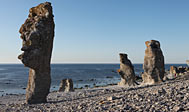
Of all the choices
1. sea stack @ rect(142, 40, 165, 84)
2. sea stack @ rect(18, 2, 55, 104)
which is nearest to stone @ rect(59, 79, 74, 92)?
sea stack @ rect(142, 40, 165, 84)

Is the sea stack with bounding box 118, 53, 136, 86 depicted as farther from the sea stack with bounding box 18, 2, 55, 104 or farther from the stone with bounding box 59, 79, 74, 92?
the sea stack with bounding box 18, 2, 55, 104

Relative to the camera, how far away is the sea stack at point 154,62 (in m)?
20.7

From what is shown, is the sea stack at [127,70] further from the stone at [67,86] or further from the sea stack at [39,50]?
the sea stack at [39,50]

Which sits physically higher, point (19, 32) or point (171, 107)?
point (19, 32)

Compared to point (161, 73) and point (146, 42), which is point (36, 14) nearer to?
point (146, 42)

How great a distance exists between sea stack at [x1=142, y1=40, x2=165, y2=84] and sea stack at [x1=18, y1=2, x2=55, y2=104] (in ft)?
39.7

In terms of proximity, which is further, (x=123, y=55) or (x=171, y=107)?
(x=123, y=55)

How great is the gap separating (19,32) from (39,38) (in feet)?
6.52

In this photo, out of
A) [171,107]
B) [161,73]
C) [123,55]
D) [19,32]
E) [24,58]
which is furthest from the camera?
[123,55]

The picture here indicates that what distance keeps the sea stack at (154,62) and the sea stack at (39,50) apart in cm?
1211

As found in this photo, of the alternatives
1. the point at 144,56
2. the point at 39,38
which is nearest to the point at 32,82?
the point at 39,38

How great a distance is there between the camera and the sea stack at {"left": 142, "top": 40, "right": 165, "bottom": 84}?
2066cm

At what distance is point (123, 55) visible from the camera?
24562 mm

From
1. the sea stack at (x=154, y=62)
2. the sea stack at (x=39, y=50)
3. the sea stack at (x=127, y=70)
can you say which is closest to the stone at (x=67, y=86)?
the sea stack at (x=127, y=70)
